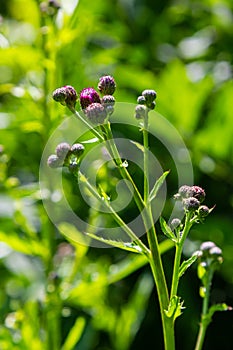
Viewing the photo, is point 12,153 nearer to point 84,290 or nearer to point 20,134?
point 20,134

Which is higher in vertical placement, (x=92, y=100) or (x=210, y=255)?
(x=92, y=100)

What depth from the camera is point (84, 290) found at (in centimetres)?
155

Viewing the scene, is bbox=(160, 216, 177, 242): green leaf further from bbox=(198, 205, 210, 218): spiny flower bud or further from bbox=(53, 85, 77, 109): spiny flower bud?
bbox=(53, 85, 77, 109): spiny flower bud

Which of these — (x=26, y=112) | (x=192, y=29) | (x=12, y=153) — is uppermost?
(x=192, y=29)

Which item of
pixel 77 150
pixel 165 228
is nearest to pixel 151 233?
pixel 165 228

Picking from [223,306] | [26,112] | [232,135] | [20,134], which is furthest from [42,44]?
[223,306]

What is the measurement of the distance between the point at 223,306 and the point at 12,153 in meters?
1.19

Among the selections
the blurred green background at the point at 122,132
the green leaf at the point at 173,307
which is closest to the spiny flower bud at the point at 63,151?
the green leaf at the point at 173,307

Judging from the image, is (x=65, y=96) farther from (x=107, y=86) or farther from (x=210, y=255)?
(x=210, y=255)

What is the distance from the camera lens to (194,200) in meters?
0.96

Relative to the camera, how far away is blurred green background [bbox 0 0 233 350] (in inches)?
62.5

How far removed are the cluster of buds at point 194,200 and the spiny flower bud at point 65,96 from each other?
0.21 meters

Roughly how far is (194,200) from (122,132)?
1.17m

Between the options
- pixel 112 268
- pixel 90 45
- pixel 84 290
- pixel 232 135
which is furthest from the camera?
pixel 90 45
